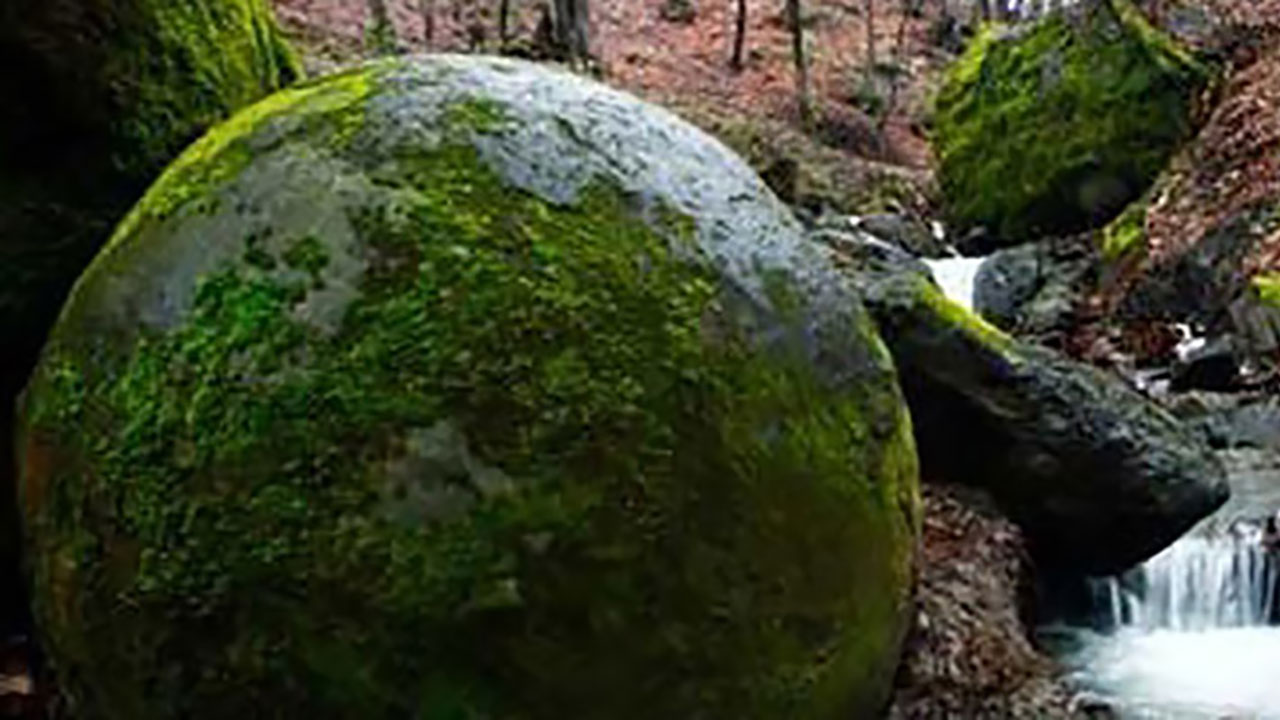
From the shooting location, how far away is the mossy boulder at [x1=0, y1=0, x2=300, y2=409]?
434cm

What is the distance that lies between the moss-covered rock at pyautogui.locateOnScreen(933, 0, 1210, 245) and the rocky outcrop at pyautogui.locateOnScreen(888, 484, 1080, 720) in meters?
9.82

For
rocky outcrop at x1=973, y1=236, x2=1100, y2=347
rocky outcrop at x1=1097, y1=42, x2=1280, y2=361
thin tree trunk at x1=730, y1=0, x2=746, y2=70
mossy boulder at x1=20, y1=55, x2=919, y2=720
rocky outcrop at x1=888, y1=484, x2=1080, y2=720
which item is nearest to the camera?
mossy boulder at x1=20, y1=55, x2=919, y2=720

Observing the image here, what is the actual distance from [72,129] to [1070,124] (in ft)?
44.3

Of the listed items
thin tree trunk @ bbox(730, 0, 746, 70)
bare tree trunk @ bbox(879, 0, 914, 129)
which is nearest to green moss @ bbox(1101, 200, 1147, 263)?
bare tree trunk @ bbox(879, 0, 914, 129)

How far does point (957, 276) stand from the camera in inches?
620

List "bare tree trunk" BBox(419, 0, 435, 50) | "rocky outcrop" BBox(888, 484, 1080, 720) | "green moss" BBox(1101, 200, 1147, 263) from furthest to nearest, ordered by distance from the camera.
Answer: "bare tree trunk" BBox(419, 0, 435, 50), "green moss" BBox(1101, 200, 1147, 263), "rocky outcrop" BBox(888, 484, 1080, 720)

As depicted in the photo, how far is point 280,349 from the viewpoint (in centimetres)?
366

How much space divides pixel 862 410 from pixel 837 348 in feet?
0.56

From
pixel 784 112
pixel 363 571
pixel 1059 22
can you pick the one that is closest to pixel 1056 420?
pixel 363 571

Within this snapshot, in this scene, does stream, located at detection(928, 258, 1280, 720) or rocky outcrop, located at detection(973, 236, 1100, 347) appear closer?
stream, located at detection(928, 258, 1280, 720)

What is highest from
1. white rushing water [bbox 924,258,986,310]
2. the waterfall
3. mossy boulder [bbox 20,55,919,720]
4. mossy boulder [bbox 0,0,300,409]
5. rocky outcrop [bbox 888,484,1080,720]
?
mossy boulder [bbox 0,0,300,409]

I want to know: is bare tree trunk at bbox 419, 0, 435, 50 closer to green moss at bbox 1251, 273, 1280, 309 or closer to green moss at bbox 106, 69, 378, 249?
green moss at bbox 1251, 273, 1280, 309

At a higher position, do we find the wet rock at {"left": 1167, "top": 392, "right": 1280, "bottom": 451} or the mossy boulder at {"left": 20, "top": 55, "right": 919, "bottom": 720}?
the mossy boulder at {"left": 20, "top": 55, "right": 919, "bottom": 720}

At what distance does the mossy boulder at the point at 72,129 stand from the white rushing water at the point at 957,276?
11.2m
